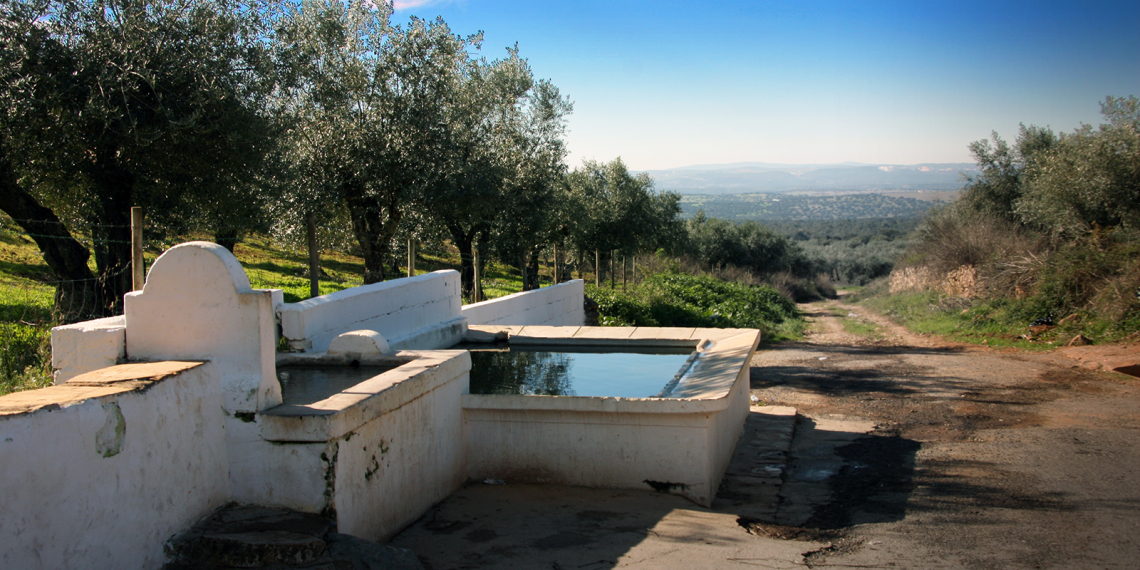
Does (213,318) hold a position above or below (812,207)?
below

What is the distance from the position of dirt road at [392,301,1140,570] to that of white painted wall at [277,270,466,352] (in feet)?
6.57

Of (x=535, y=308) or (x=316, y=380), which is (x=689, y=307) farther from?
(x=316, y=380)

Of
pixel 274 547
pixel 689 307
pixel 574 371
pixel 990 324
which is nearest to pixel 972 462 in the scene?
pixel 574 371

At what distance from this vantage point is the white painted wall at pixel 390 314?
604cm

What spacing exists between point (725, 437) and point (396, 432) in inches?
122

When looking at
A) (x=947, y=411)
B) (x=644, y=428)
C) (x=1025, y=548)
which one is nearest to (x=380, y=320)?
(x=644, y=428)

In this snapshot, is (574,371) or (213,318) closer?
(213,318)

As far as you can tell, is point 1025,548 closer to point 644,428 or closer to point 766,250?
point 644,428

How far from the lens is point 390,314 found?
291 inches

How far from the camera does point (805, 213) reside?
16738 centimetres

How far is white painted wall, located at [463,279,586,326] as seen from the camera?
31.9 feet

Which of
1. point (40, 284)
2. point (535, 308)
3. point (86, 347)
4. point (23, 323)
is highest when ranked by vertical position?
point (40, 284)

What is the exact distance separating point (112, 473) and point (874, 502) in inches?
197

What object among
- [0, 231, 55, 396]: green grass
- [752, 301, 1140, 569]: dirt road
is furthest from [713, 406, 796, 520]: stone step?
[0, 231, 55, 396]: green grass
